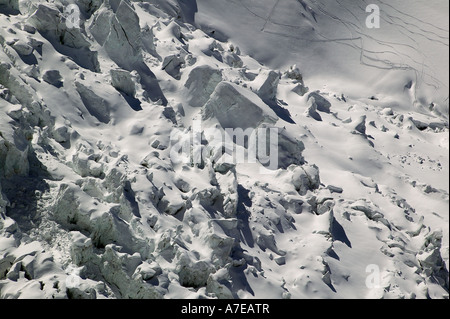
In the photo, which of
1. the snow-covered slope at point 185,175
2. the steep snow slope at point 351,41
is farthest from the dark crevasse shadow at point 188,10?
the snow-covered slope at point 185,175

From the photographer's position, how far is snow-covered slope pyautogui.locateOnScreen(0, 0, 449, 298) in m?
6.15

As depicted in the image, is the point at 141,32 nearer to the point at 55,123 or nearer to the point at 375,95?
the point at 55,123

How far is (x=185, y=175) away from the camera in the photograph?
783 cm

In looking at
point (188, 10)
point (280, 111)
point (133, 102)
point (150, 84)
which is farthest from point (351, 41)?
point (133, 102)

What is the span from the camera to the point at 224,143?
876 centimetres

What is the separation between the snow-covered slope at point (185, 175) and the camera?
20.2ft

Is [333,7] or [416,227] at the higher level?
[333,7]

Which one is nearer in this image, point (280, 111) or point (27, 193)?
point (27, 193)

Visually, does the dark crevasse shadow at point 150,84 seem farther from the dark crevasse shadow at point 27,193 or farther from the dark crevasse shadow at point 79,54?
the dark crevasse shadow at point 27,193

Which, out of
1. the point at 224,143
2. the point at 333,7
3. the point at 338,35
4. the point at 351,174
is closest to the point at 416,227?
the point at 351,174

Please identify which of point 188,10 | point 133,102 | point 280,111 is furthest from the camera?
point 188,10

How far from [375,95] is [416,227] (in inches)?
230

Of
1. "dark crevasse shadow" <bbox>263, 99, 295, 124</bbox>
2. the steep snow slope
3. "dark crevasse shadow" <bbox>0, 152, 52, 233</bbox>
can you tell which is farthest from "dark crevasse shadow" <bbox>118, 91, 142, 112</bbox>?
the steep snow slope

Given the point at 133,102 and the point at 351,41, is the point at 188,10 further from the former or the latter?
the point at 133,102
